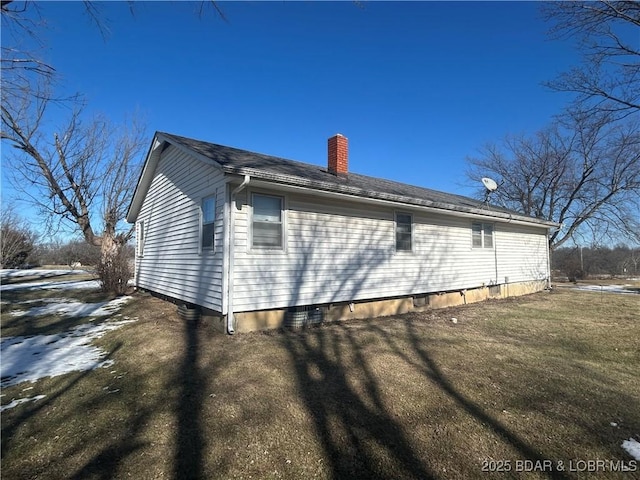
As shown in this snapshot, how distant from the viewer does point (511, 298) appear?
1379 centimetres

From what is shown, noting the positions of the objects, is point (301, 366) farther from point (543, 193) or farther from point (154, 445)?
point (543, 193)

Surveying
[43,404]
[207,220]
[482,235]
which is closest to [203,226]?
[207,220]

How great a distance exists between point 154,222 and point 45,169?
9959 millimetres

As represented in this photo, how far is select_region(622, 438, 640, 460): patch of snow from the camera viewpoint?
318 cm

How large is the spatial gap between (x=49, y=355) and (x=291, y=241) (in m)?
4.76

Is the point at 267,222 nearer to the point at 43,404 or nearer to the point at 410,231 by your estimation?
the point at 43,404

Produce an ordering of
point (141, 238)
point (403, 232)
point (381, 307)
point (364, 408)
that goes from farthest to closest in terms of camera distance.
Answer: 1. point (141, 238)
2. point (403, 232)
3. point (381, 307)
4. point (364, 408)

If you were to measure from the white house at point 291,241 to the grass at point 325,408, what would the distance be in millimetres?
1195

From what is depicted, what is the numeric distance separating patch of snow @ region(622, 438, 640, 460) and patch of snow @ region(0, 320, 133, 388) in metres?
6.56

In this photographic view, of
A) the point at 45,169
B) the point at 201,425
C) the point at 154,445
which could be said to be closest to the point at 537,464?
the point at 201,425

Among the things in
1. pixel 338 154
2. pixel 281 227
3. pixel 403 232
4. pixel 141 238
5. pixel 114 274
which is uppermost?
pixel 338 154

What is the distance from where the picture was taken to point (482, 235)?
13242 mm

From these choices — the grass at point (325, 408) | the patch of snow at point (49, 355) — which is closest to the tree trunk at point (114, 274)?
the patch of snow at point (49, 355)

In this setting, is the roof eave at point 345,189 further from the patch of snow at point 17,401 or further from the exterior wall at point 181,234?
the patch of snow at point 17,401
